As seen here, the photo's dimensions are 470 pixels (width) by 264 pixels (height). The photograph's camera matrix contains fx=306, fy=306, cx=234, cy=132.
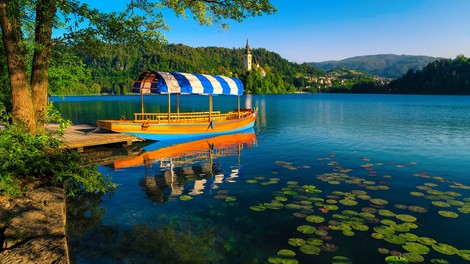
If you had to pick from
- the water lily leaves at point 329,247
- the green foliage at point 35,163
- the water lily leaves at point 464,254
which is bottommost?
the water lily leaves at point 464,254

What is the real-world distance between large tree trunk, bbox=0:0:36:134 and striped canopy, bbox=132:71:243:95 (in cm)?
1445

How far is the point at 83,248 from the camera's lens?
27.6 ft

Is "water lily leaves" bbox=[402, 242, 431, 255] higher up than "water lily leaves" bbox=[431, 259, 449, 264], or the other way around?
"water lily leaves" bbox=[402, 242, 431, 255]

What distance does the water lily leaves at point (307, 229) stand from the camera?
30.2 ft

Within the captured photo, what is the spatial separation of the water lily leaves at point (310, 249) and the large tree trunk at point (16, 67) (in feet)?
33.3

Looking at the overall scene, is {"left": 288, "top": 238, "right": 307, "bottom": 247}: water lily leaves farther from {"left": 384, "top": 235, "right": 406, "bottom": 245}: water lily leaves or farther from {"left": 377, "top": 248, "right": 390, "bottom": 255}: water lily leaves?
{"left": 384, "top": 235, "right": 406, "bottom": 245}: water lily leaves

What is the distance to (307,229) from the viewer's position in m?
9.39

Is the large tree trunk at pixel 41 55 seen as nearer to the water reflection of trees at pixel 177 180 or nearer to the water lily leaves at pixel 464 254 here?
the water reflection of trees at pixel 177 180

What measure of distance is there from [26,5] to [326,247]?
13132 mm

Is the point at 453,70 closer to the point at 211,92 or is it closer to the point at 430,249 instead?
the point at 211,92

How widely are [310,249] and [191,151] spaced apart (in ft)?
51.4

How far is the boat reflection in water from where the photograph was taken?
46.0 ft

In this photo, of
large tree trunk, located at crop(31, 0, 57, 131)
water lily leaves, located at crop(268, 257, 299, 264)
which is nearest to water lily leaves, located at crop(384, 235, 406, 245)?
water lily leaves, located at crop(268, 257, 299, 264)

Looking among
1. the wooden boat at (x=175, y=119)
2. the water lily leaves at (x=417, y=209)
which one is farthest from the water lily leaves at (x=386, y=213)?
the wooden boat at (x=175, y=119)
